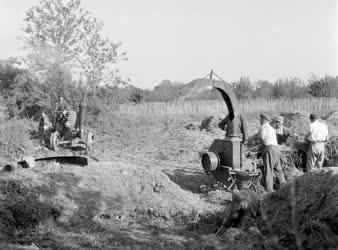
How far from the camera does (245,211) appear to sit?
6.33m

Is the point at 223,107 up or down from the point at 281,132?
up

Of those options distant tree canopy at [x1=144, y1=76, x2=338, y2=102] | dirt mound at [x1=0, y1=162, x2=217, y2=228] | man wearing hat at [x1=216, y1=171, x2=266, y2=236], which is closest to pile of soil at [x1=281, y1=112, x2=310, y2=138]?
dirt mound at [x1=0, y1=162, x2=217, y2=228]

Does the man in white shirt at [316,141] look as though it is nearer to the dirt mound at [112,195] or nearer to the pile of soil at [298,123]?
the dirt mound at [112,195]

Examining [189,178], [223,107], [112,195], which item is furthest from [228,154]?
[223,107]

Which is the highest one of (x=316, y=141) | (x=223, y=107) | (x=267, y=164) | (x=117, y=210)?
(x=223, y=107)

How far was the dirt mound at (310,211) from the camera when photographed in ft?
16.4

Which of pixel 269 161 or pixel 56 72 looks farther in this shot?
pixel 56 72

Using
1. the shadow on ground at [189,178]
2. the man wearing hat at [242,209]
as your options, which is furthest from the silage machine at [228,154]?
the man wearing hat at [242,209]

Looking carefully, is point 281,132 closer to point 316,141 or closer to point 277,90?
point 316,141

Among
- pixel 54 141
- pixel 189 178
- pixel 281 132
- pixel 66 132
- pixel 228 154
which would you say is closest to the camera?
pixel 228 154

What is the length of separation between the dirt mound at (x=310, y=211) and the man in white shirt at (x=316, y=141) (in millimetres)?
3380

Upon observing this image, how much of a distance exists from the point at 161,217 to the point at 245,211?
6.32ft

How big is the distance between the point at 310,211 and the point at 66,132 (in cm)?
1011

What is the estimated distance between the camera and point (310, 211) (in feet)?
19.7
